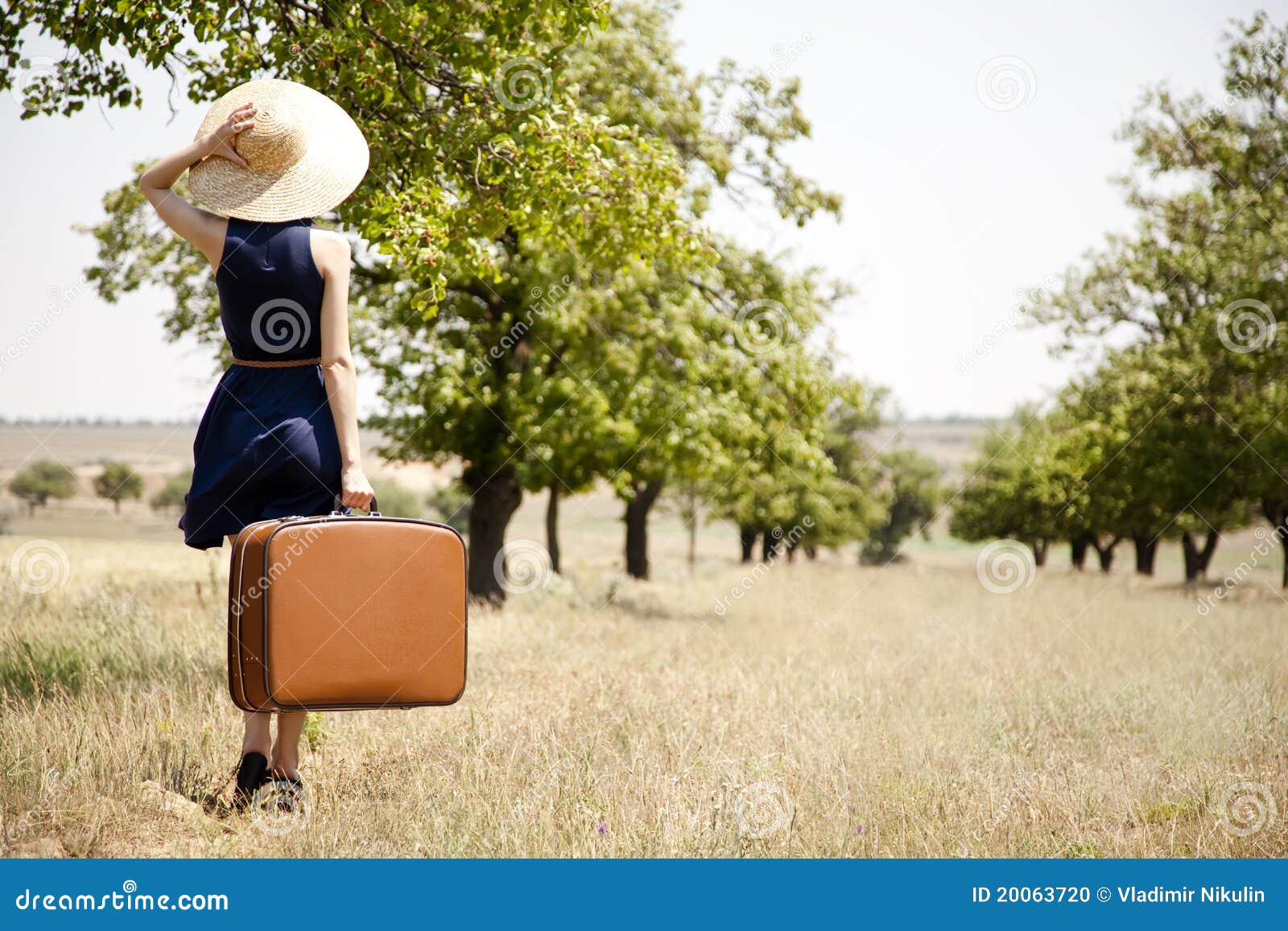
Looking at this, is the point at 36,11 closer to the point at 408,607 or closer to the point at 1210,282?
the point at 408,607

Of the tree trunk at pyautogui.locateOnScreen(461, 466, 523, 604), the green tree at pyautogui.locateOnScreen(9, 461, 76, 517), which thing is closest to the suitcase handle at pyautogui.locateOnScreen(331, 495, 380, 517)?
the tree trunk at pyautogui.locateOnScreen(461, 466, 523, 604)

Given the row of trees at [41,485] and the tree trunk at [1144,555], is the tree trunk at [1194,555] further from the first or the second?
the row of trees at [41,485]

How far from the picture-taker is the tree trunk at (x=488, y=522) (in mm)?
16391

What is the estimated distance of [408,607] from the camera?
3.51 metres

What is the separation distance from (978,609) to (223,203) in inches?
567

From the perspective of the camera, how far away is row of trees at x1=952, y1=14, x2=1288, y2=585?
18328mm

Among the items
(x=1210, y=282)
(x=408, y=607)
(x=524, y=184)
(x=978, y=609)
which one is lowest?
(x=978, y=609)

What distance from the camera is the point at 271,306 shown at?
3.71 meters

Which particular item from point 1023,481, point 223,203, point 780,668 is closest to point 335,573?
point 223,203

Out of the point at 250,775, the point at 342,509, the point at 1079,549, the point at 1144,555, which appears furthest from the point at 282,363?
the point at 1079,549

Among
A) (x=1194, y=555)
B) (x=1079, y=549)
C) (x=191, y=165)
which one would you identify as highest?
(x=191, y=165)

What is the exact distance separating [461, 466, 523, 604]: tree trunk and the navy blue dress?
12513 mm

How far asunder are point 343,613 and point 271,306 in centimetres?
119

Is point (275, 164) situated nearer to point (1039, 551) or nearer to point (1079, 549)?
point (1079, 549)
